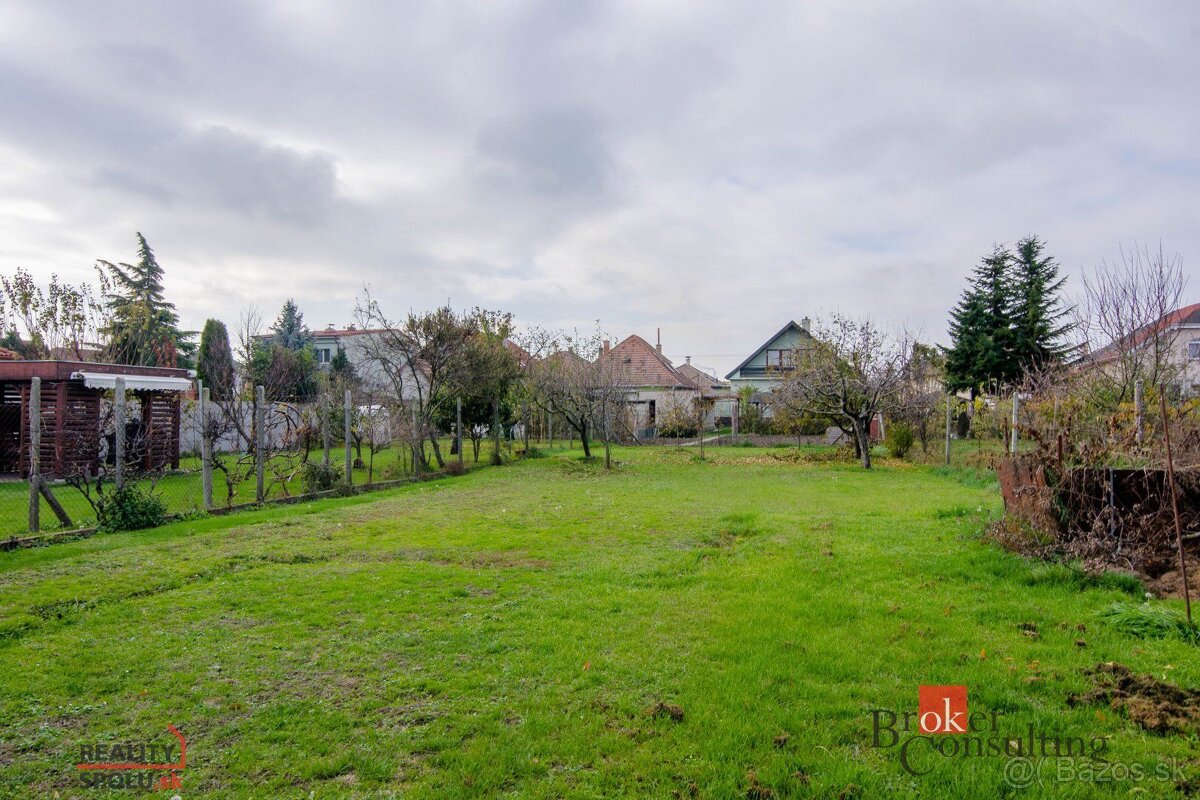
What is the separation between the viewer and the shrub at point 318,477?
39.3ft

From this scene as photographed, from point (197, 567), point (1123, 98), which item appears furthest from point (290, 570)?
point (1123, 98)

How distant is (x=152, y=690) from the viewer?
3465 mm

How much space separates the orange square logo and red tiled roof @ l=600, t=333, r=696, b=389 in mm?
30588

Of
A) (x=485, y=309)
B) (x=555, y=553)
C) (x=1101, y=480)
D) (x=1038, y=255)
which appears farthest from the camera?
(x=1038, y=255)

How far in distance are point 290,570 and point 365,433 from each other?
28.9ft

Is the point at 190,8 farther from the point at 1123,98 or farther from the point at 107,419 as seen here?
the point at 1123,98

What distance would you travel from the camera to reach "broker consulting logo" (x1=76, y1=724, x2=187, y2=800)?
2631mm

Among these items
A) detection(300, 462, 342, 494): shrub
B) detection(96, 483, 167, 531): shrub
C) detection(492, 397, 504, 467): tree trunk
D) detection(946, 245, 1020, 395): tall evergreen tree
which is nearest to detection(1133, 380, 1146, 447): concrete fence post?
detection(96, 483, 167, 531): shrub

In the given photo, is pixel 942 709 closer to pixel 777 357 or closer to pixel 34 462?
pixel 34 462

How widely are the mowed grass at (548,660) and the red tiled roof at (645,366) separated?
1074 inches

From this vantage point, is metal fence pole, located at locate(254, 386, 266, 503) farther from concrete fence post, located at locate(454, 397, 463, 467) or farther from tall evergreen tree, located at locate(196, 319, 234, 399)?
tall evergreen tree, located at locate(196, 319, 234, 399)

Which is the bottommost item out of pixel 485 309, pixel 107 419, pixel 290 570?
pixel 290 570

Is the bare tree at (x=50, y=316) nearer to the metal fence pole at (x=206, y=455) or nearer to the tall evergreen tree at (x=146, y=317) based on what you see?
the tall evergreen tree at (x=146, y=317)

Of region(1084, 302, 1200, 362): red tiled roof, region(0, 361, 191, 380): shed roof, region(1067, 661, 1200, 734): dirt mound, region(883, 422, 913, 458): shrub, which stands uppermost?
region(1084, 302, 1200, 362): red tiled roof
